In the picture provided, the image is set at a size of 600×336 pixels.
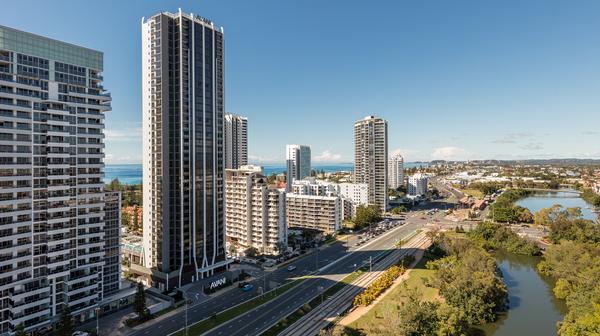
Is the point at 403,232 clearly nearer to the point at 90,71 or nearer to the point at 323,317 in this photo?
the point at 323,317

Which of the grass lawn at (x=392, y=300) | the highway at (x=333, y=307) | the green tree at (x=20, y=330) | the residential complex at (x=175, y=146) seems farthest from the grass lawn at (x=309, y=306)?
A: the green tree at (x=20, y=330)

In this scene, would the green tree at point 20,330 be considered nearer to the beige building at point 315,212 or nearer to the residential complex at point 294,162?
the beige building at point 315,212

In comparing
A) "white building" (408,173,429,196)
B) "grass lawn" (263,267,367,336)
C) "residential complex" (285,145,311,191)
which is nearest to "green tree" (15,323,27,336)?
"grass lawn" (263,267,367,336)

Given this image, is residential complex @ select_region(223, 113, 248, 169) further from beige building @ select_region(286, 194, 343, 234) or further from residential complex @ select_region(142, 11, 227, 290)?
residential complex @ select_region(142, 11, 227, 290)

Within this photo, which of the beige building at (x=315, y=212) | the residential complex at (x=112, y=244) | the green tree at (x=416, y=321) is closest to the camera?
the green tree at (x=416, y=321)

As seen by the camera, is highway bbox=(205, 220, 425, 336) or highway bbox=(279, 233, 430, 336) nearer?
highway bbox=(279, 233, 430, 336)
